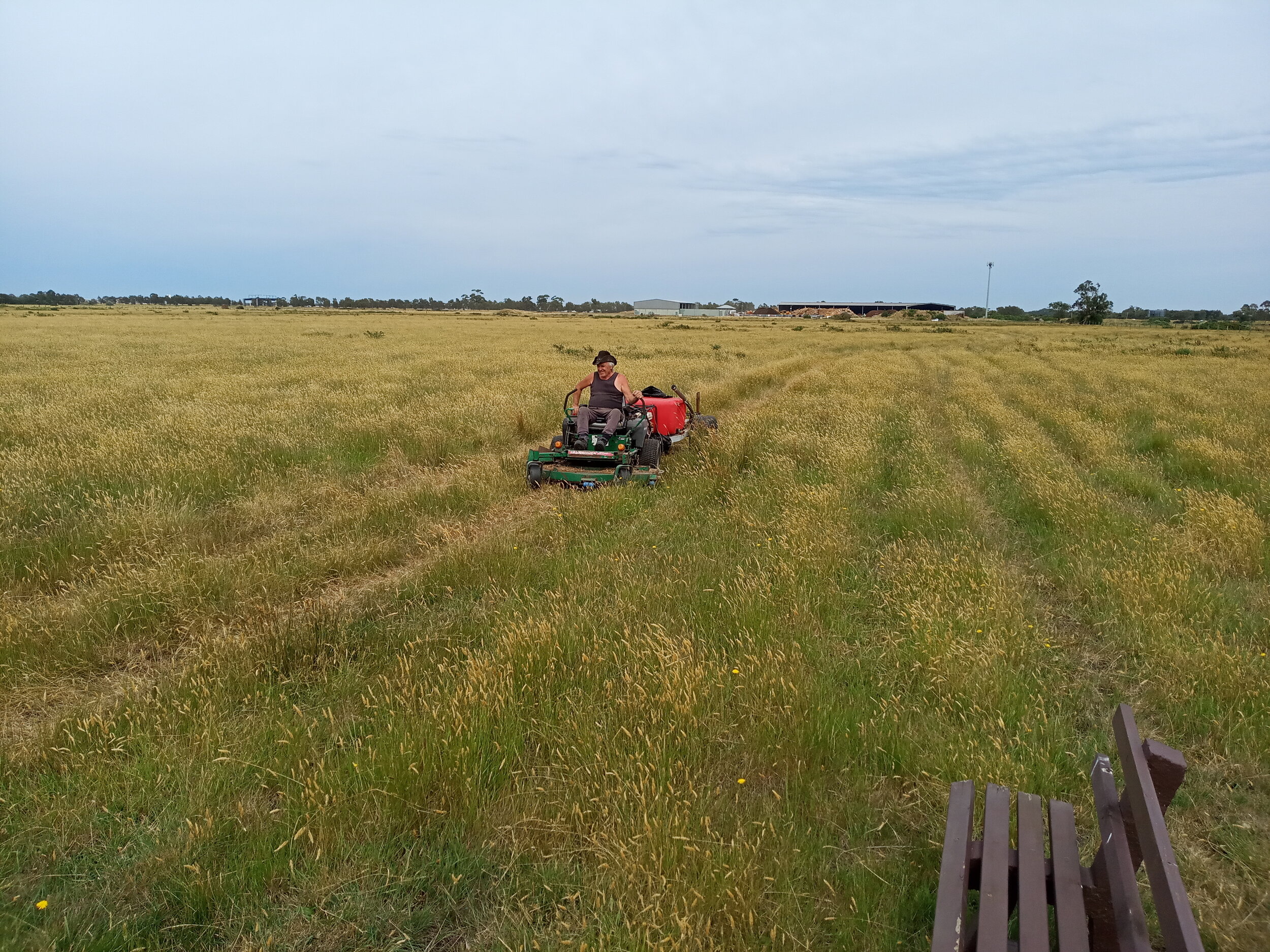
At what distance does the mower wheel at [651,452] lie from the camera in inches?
392


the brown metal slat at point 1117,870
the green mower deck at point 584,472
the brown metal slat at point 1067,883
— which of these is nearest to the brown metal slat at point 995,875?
the brown metal slat at point 1067,883

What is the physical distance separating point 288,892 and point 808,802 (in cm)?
232

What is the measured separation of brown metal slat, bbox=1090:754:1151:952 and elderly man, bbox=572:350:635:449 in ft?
24.3

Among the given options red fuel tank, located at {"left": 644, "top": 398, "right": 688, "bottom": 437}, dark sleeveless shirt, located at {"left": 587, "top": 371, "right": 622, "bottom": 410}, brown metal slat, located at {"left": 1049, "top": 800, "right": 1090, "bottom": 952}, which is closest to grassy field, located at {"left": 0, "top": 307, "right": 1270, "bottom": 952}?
brown metal slat, located at {"left": 1049, "top": 800, "right": 1090, "bottom": 952}

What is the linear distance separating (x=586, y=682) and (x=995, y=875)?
234cm

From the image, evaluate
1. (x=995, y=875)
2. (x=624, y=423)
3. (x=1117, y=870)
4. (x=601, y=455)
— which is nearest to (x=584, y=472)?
(x=601, y=455)

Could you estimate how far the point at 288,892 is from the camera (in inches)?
112

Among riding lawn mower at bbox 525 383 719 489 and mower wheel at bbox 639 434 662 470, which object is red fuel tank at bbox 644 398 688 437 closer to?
riding lawn mower at bbox 525 383 719 489

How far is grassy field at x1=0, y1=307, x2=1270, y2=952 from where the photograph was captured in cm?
281

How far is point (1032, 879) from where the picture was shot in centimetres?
246

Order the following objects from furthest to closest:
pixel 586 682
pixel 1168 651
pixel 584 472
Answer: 1. pixel 584 472
2. pixel 1168 651
3. pixel 586 682

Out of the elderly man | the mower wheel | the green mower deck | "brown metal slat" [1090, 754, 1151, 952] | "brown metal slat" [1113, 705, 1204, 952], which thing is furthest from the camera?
the mower wheel

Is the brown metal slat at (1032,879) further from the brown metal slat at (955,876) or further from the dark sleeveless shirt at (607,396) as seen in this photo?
the dark sleeveless shirt at (607,396)

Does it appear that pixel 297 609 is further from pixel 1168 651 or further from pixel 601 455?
pixel 1168 651
